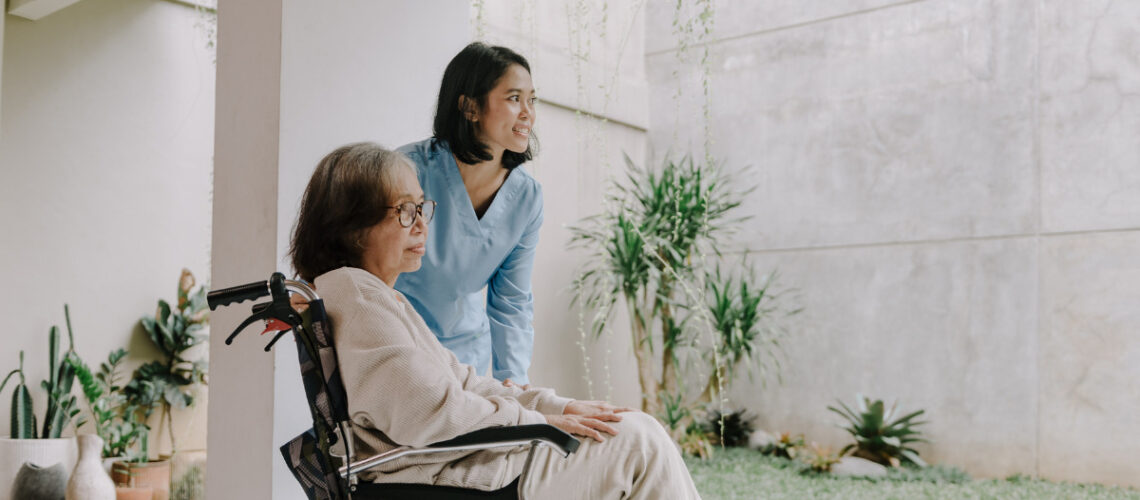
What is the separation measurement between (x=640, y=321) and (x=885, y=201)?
60.8 inches

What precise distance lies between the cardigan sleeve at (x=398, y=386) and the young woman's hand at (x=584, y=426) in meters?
0.06

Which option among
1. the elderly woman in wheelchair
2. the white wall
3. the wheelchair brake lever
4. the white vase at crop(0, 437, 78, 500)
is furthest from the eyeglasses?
the white wall

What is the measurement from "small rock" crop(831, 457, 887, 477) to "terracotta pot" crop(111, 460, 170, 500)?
320cm

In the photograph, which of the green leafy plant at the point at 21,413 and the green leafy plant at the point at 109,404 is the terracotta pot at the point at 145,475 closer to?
the green leafy plant at the point at 109,404

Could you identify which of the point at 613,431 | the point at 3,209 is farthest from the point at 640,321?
the point at 613,431

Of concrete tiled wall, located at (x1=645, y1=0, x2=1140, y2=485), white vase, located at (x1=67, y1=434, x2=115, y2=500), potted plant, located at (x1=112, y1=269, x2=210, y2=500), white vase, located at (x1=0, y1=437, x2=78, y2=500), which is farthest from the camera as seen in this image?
concrete tiled wall, located at (x1=645, y1=0, x2=1140, y2=485)

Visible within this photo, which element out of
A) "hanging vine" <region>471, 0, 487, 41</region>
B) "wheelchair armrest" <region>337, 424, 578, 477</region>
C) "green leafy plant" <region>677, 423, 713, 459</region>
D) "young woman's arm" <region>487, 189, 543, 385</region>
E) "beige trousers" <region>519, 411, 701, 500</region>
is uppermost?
"hanging vine" <region>471, 0, 487, 41</region>

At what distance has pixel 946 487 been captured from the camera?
4598mm

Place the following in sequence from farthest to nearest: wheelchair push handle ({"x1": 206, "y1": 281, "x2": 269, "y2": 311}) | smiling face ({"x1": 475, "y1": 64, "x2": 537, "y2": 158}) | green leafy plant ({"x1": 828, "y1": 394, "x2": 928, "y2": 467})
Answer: green leafy plant ({"x1": 828, "y1": 394, "x2": 928, "y2": 467}) → smiling face ({"x1": 475, "y1": 64, "x2": 537, "y2": 158}) → wheelchair push handle ({"x1": 206, "y1": 281, "x2": 269, "y2": 311})

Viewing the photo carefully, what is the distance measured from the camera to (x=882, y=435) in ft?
16.7

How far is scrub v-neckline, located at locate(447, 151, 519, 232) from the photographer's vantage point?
1.86m

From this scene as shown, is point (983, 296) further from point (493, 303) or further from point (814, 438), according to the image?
point (493, 303)

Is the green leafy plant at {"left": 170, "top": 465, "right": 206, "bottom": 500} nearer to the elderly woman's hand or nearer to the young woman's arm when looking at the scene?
the young woman's arm

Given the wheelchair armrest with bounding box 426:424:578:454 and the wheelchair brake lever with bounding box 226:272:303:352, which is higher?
the wheelchair brake lever with bounding box 226:272:303:352
